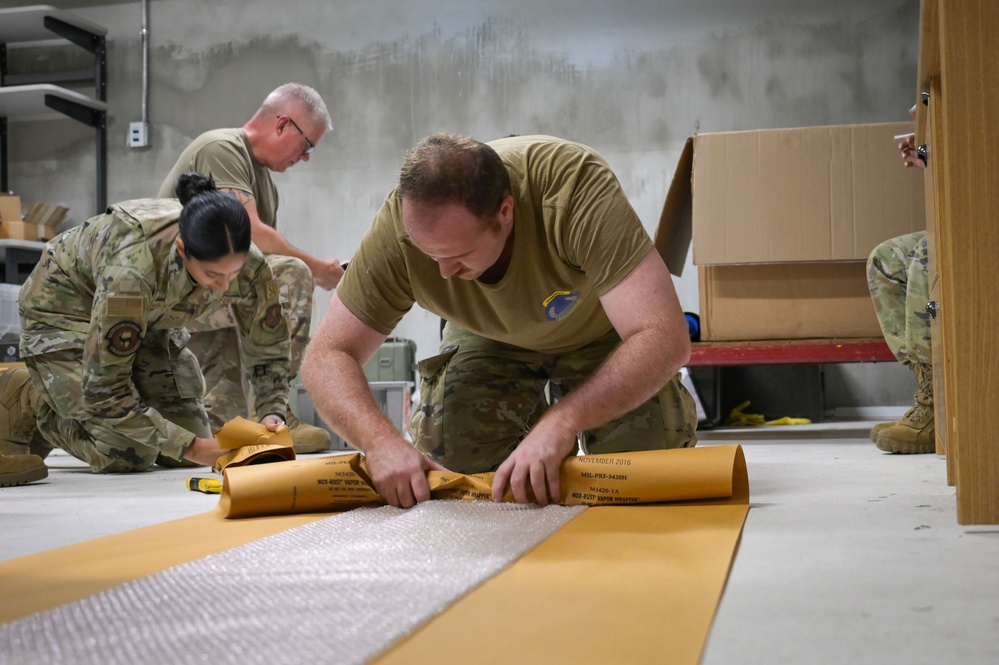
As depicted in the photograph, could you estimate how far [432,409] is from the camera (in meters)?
2.21

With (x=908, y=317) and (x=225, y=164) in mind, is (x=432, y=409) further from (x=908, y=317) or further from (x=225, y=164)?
(x=225, y=164)

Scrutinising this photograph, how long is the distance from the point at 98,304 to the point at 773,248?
2.35m

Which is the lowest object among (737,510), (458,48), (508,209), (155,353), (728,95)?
(737,510)

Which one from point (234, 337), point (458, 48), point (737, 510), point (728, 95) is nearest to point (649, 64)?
point (728, 95)

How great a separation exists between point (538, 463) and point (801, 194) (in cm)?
248

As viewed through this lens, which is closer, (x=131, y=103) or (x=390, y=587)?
(x=390, y=587)

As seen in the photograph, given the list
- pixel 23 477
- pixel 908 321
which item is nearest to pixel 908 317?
pixel 908 321

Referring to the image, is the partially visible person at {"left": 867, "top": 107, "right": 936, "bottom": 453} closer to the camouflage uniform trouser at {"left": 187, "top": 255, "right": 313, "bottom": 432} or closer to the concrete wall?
the camouflage uniform trouser at {"left": 187, "top": 255, "right": 313, "bottom": 432}

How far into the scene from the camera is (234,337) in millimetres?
3611

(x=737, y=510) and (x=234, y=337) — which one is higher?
(x=234, y=337)

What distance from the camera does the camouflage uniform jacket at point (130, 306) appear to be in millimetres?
2688

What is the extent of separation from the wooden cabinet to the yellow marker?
5.11 feet

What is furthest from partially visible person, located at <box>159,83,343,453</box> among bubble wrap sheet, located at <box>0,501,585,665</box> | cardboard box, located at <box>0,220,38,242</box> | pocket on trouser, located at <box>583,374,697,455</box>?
bubble wrap sheet, located at <box>0,501,585,665</box>

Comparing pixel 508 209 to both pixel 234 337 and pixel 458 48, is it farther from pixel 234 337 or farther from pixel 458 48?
pixel 458 48
